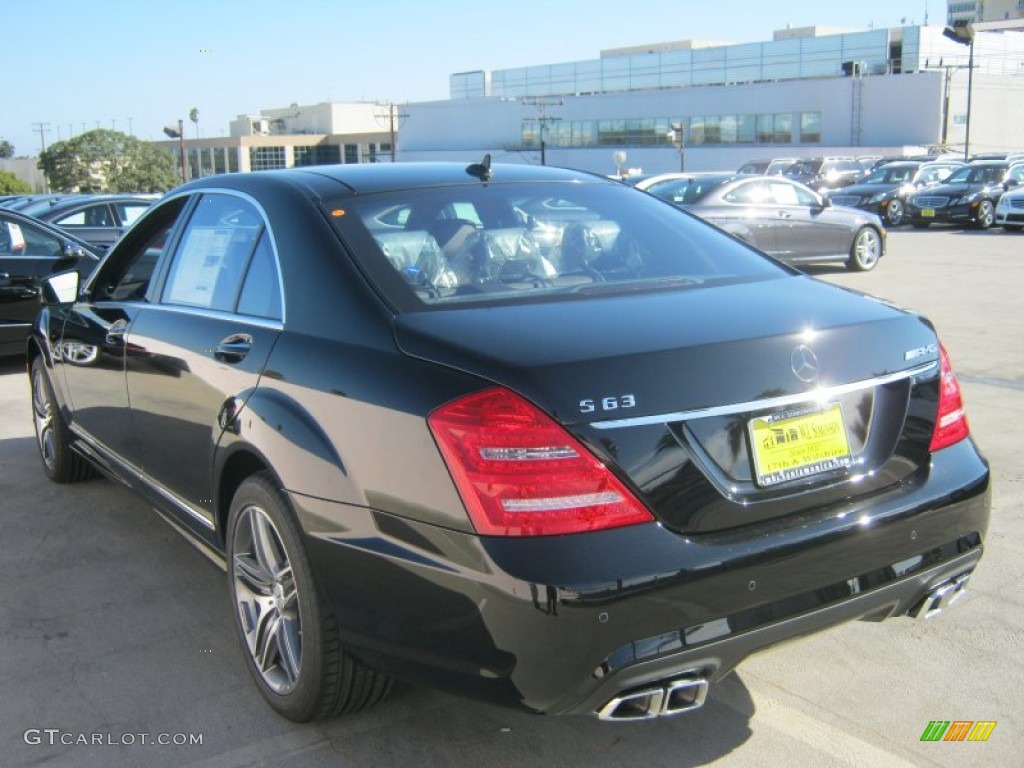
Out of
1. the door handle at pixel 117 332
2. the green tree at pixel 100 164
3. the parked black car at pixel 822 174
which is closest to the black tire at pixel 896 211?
the parked black car at pixel 822 174

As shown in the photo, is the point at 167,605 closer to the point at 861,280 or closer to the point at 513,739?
the point at 513,739

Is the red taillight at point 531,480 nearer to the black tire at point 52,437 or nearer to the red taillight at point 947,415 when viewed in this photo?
the red taillight at point 947,415

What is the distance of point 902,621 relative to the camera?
383cm

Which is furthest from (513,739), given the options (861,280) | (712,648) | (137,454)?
(861,280)

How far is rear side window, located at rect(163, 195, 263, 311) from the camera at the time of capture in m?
3.64

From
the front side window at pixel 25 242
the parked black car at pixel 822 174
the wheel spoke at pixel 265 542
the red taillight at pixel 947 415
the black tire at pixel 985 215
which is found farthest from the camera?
the parked black car at pixel 822 174

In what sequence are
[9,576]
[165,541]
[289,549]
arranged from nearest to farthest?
[289,549] → [9,576] → [165,541]

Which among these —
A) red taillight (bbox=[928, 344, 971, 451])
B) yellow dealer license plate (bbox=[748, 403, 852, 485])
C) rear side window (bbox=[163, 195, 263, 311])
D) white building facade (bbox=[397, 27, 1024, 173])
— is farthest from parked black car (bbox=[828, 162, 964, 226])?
yellow dealer license plate (bbox=[748, 403, 852, 485])

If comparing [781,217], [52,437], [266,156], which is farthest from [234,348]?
[266,156]

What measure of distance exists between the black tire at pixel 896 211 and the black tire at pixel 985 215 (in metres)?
2.69

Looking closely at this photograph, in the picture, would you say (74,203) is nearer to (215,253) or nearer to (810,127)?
(215,253)

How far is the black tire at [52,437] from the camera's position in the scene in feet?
18.0

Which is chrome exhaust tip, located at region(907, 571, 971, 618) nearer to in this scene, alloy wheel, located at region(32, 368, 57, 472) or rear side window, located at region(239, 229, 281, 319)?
rear side window, located at region(239, 229, 281, 319)

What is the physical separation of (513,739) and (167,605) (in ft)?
5.59
